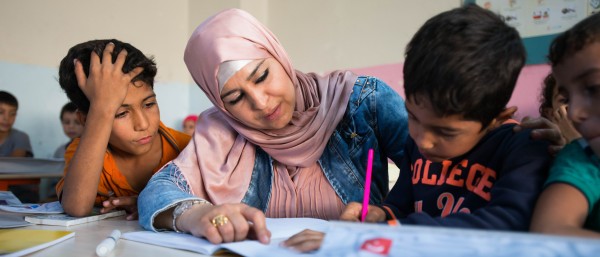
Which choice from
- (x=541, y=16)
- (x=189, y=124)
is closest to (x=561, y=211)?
(x=541, y=16)

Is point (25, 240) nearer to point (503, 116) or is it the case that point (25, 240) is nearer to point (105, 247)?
point (105, 247)

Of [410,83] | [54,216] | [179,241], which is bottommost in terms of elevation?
[54,216]

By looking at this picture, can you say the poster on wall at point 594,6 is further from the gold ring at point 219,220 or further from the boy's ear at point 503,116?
the gold ring at point 219,220

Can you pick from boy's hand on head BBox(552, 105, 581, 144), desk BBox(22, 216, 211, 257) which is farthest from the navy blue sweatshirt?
desk BBox(22, 216, 211, 257)

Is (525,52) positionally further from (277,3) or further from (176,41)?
(176,41)

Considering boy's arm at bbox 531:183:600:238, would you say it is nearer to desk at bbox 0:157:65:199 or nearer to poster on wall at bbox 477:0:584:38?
poster on wall at bbox 477:0:584:38

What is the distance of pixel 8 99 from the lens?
3412 mm

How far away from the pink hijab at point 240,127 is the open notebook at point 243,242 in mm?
222

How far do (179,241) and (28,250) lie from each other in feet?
0.76

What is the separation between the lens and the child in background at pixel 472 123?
679 millimetres

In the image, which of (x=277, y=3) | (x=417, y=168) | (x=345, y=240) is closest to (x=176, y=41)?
(x=277, y=3)

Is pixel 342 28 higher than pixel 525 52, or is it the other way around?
pixel 525 52

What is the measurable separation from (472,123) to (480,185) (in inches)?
4.1

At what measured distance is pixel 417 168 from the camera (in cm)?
94
